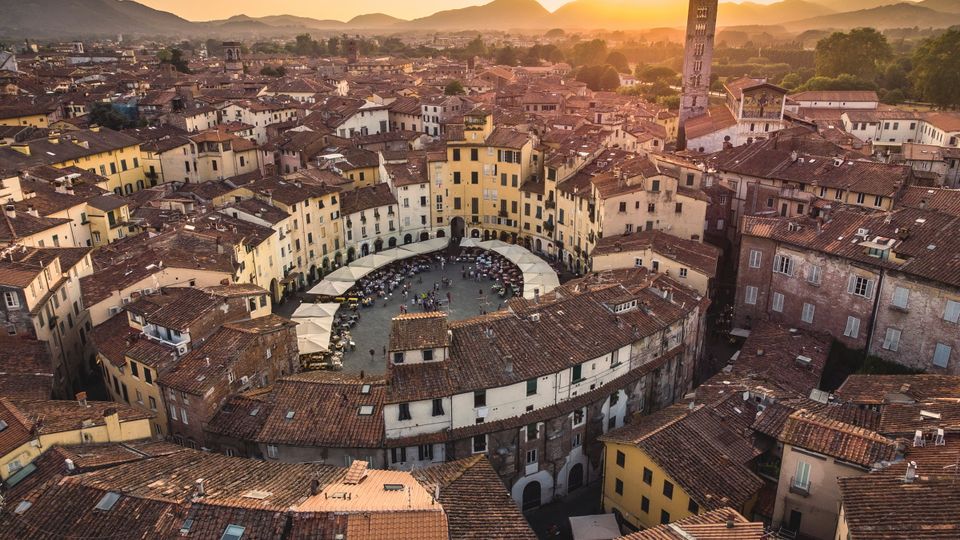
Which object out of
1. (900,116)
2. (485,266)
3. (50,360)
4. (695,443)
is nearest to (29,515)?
(50,360)

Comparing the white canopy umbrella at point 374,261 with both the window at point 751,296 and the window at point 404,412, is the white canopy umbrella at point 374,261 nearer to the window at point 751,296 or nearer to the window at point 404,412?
the window at point 404,412

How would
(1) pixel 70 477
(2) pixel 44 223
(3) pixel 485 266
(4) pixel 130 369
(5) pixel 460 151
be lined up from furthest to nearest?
(5) pixel 460 151 < (3) pixel 485 266 < (2) pixel 44 223 < (4) pixel 130 369 < (1) pixel 70 477

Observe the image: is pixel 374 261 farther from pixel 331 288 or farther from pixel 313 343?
pixel 313 343

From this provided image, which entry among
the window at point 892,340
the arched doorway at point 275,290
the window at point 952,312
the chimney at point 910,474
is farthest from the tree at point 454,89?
the chimney at point 910,474

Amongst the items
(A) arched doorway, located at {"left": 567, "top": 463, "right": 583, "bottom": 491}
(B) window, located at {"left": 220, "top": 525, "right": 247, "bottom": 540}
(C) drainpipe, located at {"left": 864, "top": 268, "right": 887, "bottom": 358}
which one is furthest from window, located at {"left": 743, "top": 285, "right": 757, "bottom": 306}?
(B) window, located at {"left": 220, "top": 525, "right": 247, "bottom": 540}

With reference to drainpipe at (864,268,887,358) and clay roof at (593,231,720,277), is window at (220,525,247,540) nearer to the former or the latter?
clay roof at (593,231,720,277)

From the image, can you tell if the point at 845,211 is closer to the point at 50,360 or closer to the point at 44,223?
the point at 50,360

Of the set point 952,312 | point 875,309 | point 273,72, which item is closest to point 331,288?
point 875,309
